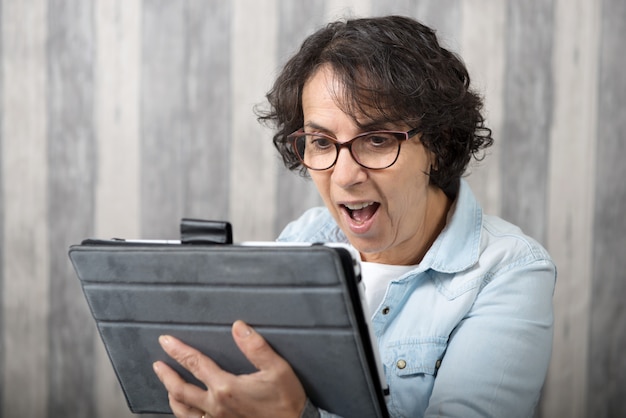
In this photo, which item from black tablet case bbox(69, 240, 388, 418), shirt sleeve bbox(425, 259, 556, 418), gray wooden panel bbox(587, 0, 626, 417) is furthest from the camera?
gray wooden panel bbox(587, 0, 626, 417)

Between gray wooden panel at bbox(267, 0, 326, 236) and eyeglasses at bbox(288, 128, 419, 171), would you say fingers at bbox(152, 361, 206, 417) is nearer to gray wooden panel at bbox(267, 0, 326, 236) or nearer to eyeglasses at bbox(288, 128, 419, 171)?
eyeglasses at bbox(288, 128, 419, 171)

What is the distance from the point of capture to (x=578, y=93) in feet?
6.78

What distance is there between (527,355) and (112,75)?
163 centimetres

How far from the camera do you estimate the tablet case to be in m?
0.94

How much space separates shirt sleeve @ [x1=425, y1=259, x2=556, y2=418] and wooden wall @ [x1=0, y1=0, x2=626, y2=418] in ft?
3.00

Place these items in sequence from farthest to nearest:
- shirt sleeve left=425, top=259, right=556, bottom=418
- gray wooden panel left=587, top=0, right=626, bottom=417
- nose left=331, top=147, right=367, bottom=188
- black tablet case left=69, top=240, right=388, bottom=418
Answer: gray wooden panel left=587, top=0, right=626, bottom=417
nose left=331, top=147, right=367, bottom=188
shirt sleeve left=425, top=259, right=556, bottom=418
black tablet case left=69, top=240, right=388, bottom=418

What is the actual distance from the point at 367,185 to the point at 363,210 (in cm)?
7

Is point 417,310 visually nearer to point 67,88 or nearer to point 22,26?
point 67,88

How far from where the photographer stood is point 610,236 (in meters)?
2.11

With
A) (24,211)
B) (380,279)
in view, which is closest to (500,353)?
(380,279)

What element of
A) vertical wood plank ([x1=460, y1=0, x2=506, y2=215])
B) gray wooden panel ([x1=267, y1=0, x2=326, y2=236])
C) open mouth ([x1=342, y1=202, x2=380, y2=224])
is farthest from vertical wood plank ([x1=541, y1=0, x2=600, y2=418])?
open mouth ([x1=342, y1=202, x2=380, y2=224])

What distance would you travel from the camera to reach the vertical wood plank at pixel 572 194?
2.06 meters

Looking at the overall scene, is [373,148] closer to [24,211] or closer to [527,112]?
[527,112]

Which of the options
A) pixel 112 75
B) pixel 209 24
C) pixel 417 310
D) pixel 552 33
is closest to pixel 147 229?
pixel 112 75
